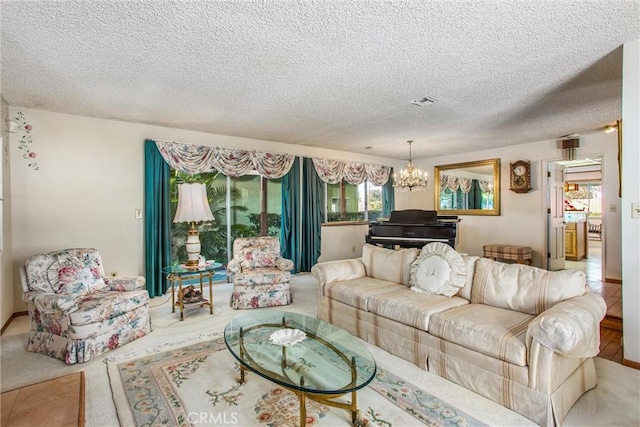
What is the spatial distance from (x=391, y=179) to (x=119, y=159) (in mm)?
5469

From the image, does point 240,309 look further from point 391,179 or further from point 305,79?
point 391,179

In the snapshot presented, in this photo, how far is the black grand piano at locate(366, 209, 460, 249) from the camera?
504 centimetres

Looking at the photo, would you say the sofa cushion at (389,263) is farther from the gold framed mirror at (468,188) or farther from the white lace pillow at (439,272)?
the gold framed mirror at (468,188)

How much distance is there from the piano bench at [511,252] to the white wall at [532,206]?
33 cm

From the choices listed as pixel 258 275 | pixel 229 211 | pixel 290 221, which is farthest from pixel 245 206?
pixel 258 275

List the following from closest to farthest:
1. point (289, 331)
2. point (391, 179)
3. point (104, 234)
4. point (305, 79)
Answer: point (289, 331) < point (305, 79) < point (104, 234) < point (391, 179)

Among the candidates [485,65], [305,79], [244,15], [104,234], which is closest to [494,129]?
[485,65]

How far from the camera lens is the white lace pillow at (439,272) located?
2.68m

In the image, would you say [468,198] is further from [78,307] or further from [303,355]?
[78,307]

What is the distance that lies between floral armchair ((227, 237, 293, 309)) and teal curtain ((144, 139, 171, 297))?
1.05 meters

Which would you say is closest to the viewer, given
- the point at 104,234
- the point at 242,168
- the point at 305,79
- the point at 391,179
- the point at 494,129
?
the point at 305,79

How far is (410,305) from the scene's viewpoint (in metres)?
2.48

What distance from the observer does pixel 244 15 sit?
1.92 meters

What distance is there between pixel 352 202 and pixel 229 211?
2.83 m
